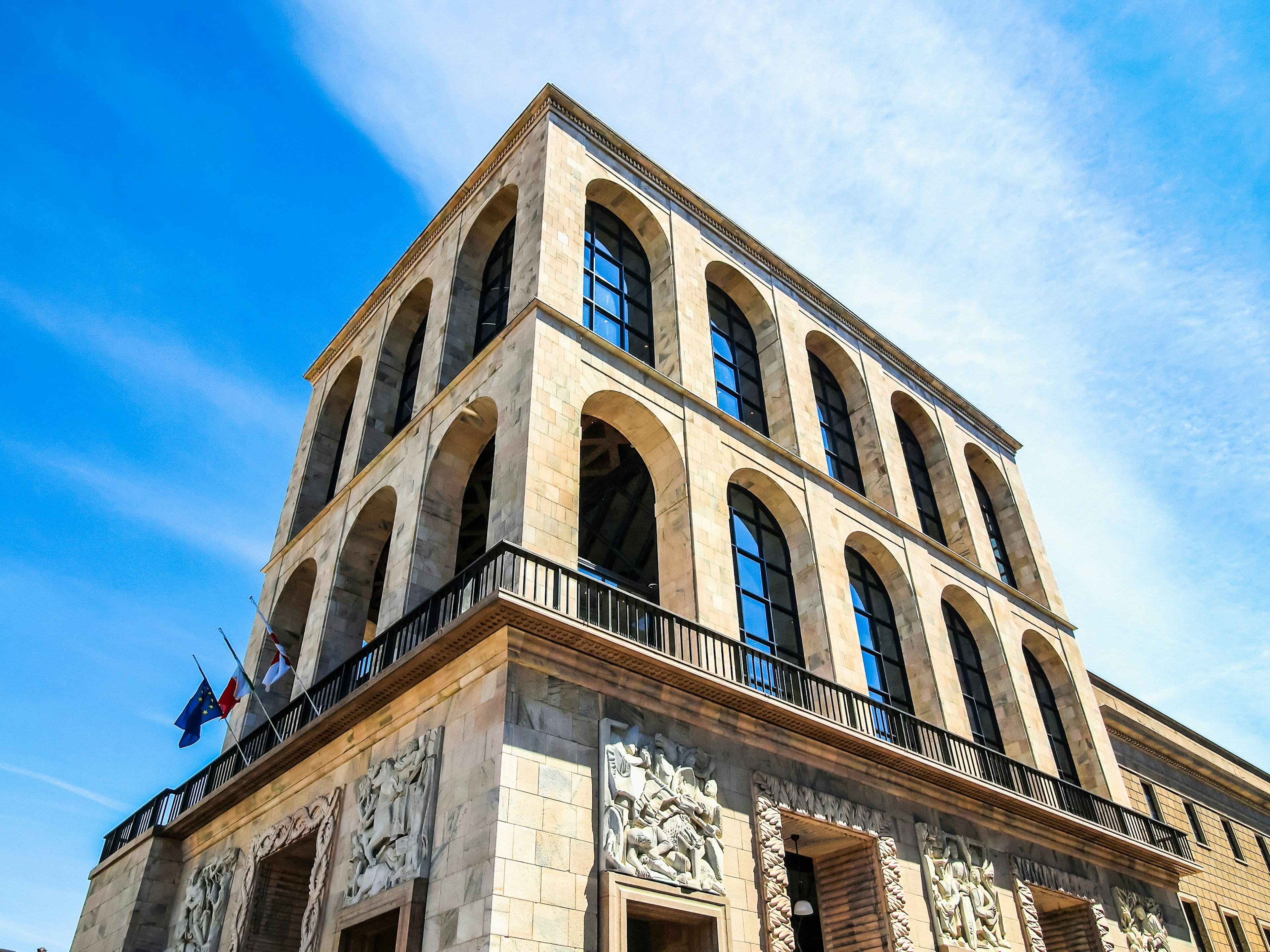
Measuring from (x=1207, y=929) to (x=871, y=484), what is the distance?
14.8m

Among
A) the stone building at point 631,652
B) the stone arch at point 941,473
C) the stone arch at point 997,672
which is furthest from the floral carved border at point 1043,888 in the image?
the stone arch at point 941,473

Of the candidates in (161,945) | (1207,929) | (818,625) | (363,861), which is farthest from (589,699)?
(1207,929)

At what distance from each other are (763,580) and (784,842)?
515 cm

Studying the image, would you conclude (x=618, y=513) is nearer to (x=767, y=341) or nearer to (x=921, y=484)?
(x=767, y=341)

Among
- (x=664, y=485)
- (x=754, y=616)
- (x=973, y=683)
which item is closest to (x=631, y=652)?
(x=664, y=485)

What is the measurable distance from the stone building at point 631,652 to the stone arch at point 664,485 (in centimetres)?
6

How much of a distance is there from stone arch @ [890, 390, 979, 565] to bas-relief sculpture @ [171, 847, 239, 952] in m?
17.6

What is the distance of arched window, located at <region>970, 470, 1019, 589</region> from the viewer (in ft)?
89.8

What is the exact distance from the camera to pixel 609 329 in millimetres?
19500

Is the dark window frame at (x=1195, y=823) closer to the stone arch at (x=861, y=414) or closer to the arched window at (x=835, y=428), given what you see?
the stone arch at (x=861, y=414)

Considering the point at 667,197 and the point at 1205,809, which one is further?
the point at 1205,809

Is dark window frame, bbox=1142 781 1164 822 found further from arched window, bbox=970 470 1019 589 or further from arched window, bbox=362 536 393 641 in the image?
arched window, bbox=362 536 393 641

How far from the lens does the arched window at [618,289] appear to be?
19516 millimetres

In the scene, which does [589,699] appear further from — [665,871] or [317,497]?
[317,497]
